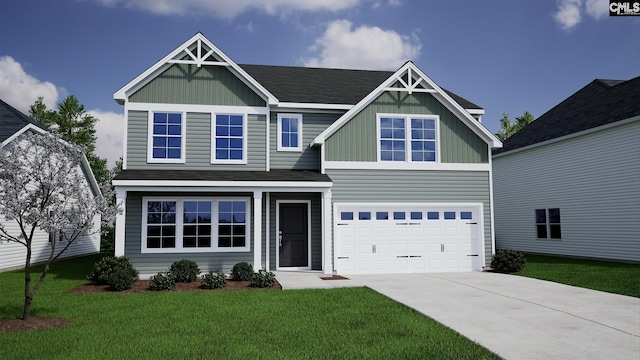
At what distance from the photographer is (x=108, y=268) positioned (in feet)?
45.4

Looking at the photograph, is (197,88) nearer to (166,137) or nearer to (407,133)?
(166,137)

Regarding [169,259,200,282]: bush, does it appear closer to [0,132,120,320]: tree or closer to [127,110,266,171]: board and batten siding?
[127,110,266,171]: board and batten siding

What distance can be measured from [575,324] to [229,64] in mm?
13274

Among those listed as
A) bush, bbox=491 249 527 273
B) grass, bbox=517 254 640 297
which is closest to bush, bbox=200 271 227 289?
bush, bbox=491 249 527 273

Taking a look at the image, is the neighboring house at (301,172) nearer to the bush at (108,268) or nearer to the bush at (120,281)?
the bush at (108,268)

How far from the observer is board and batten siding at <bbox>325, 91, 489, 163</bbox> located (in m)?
16.8

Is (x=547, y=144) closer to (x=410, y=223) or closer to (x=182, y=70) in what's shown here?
(x=410, y=223)

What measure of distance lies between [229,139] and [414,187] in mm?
6928

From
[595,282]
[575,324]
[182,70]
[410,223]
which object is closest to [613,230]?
[595,282]

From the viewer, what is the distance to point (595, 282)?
13.8 metres

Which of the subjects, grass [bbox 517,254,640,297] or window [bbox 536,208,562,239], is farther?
window [bbox 536,208,562,239]

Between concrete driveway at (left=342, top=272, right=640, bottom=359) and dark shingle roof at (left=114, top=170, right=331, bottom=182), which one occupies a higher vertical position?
dark shingle roof at (left=114, top=170, right=331, bottom=182)

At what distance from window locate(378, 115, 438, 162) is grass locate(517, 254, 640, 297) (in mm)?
5395

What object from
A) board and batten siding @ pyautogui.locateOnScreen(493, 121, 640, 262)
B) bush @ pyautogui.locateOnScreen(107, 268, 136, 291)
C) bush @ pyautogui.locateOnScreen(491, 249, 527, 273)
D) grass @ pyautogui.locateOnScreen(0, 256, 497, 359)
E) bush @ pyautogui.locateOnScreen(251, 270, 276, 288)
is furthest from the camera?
board and batten siding @ pyautogui.locateOnScreen(493, 121, 640, 262)
